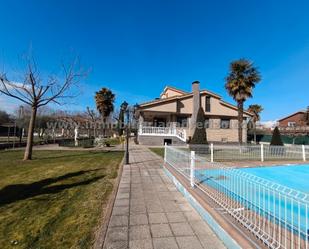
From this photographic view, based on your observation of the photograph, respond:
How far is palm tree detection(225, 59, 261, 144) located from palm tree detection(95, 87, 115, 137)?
2559 centimetres

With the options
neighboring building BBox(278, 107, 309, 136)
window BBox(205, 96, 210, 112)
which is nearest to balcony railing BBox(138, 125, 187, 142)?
window BBox(205, 96, 210, 112)

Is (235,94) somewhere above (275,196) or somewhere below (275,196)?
above

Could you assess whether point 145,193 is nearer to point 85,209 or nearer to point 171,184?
point 171,184

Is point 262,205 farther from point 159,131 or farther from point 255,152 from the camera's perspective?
point 159,131

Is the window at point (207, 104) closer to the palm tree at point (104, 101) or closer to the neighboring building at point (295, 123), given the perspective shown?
the neighboring building at point (295, 123)

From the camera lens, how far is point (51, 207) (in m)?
4.82

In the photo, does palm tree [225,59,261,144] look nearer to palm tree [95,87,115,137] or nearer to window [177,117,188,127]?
window [177,117,188,127]

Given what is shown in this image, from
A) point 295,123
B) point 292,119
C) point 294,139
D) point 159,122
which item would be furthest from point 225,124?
point 292,119

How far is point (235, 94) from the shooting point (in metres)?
22.4

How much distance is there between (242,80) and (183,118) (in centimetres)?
945

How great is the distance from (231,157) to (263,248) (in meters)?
11.3

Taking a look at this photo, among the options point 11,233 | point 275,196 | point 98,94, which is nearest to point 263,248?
point 275,196

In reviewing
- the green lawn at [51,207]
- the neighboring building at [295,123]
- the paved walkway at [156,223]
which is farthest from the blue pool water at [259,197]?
the neighboring building at [295,123]

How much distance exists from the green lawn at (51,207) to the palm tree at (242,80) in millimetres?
18229
